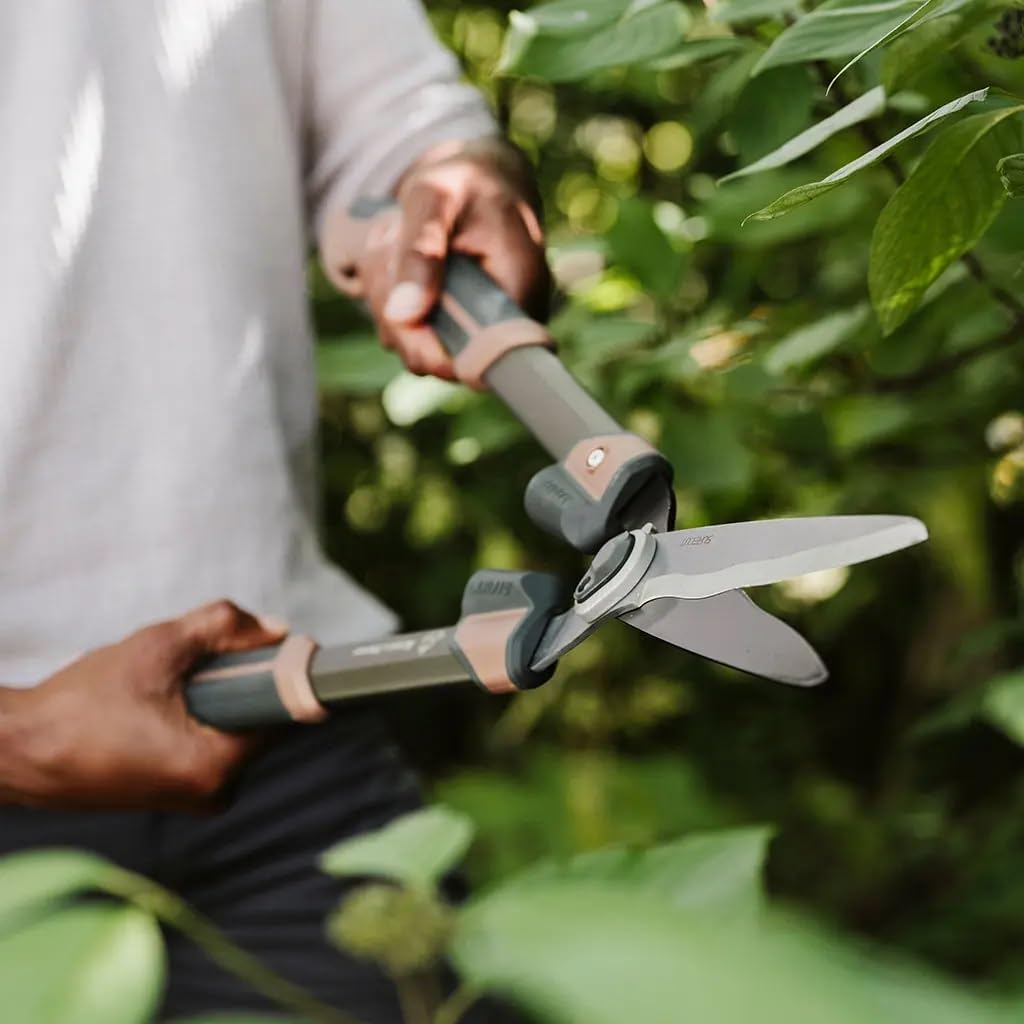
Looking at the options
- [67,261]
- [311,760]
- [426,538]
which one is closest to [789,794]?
[426,538]

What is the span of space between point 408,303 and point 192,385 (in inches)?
7.6

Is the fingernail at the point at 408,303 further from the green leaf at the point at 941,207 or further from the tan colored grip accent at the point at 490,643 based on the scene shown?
the green leaf at the point at 941,207

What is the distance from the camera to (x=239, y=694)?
785 millimetres

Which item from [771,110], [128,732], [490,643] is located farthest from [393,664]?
[771,110]

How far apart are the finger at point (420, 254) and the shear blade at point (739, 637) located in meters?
0.33

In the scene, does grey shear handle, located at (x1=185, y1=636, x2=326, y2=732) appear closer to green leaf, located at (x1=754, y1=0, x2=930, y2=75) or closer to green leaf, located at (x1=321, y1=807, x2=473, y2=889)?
green leaf, located at (x1=321, y1=807, x2=473, y2=889)

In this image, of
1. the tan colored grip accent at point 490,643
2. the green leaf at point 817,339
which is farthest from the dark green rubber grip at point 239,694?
the green leaf at point 817,339

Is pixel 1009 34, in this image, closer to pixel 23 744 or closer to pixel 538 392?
pixel 538 392

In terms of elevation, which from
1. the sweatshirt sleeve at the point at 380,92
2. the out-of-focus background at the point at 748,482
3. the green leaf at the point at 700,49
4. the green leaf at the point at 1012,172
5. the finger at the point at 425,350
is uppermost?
the green leaf at the point at 1012,172

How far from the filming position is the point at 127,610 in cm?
94

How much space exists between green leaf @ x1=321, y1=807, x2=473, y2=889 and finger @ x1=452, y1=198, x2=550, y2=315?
1.53 ft

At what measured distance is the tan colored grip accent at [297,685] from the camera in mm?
768

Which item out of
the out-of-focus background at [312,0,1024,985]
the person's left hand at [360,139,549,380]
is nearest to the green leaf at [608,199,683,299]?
the out-of-focus background at [312,0,1024,985]

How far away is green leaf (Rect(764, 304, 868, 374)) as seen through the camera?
0.84 meters
